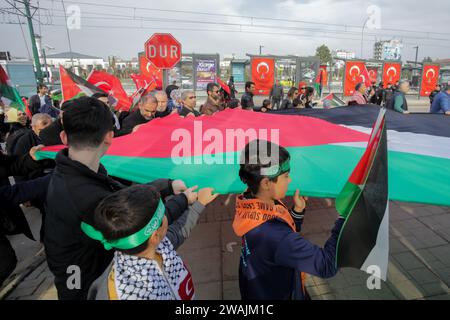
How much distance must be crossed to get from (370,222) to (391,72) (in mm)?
24155

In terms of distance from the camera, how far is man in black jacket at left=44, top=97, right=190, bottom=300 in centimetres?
141

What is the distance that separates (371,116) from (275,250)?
13.1ft

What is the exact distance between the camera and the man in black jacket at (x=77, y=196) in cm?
141

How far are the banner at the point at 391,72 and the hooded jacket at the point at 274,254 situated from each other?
2361 cm

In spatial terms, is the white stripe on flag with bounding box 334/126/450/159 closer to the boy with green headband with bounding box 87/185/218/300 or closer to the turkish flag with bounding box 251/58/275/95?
the boy with green headband with bounding box 87/185/218/300

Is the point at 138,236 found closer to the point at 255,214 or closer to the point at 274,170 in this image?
the point at 255,214

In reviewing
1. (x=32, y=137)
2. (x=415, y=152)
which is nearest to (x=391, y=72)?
(x=415, y=152)

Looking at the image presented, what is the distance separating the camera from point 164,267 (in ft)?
4.37

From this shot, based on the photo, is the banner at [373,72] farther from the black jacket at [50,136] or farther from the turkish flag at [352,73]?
the black jacket at [50,136]

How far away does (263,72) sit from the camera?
19.5m

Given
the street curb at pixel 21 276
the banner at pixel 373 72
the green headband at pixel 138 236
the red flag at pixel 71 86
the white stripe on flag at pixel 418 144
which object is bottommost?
the street curb at pixel 21 276

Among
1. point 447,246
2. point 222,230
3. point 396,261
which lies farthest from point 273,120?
point 447,246
